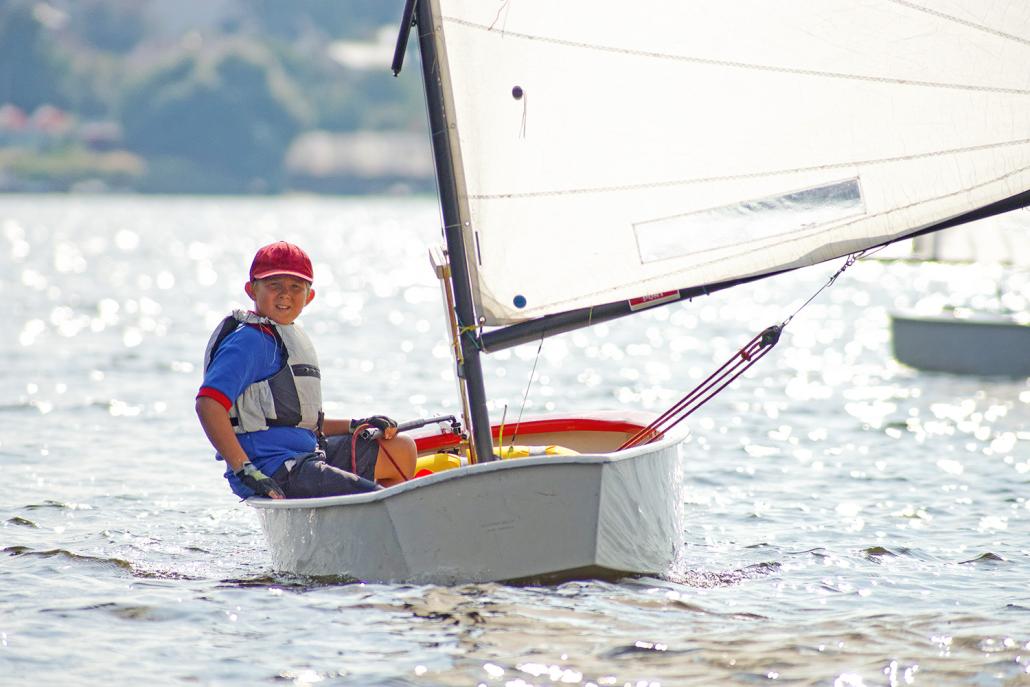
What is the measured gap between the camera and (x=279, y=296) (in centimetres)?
673

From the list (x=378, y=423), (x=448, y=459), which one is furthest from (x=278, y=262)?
(x=448, y=459)

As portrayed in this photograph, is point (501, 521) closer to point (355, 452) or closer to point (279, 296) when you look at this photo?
point (355, 452)

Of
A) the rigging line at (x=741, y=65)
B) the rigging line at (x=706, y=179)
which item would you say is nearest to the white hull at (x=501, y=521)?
the rigging line at (x=706, y=179)

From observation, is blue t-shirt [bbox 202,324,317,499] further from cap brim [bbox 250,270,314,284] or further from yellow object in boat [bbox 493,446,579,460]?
yellow object in boat [bbox 493,446,579,460]

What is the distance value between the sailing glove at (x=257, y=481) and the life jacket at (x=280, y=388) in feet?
0.64

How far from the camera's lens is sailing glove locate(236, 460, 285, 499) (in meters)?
6.50

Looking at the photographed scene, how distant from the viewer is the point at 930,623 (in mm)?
6383

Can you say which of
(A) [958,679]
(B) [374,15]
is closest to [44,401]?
(A) [958,679]

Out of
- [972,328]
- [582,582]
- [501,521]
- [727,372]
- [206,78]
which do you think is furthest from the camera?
[206,78]

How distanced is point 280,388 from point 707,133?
6.96 feet

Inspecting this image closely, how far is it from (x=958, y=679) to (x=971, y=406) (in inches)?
365

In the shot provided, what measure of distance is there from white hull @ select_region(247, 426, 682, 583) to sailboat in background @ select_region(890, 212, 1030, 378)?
10512 mm

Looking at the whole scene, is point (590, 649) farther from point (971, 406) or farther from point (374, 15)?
point (374, 15)

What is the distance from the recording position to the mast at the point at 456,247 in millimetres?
6562
